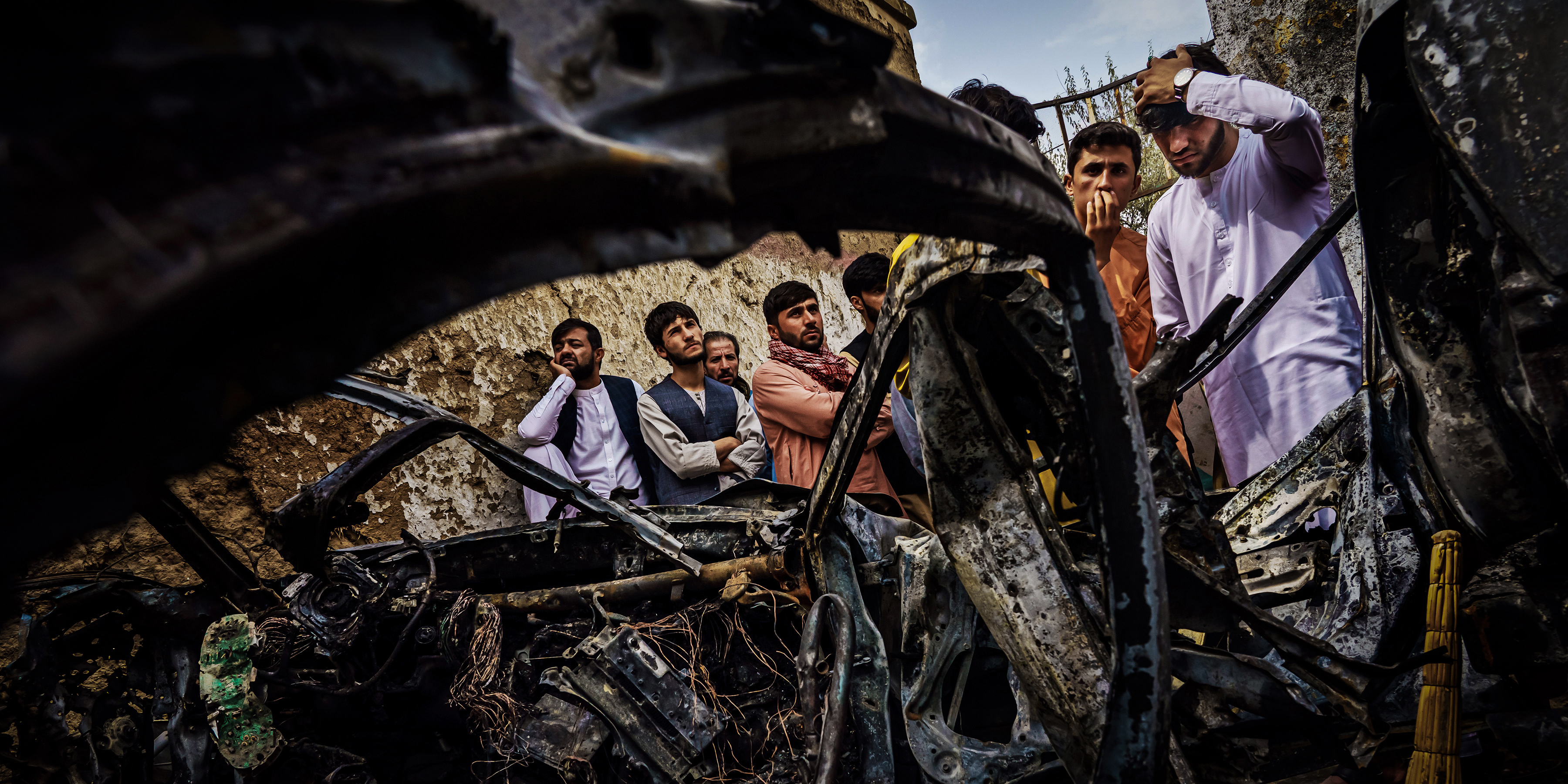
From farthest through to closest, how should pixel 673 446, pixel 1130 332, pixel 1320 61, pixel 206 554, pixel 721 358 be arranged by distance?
pixel 721 358 → pixel 673 446 → pixel 1320 61 → pixel 1130 332 → pixel 206 554

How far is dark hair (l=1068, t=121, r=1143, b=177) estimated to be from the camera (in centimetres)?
372

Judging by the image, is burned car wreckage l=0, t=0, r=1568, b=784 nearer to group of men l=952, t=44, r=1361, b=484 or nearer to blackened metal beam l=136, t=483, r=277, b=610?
blackened metal beam l=136, t=483, r=277, b=610

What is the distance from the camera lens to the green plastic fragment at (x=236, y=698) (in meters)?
2.86

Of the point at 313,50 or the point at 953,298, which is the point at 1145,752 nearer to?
the point at 953,298

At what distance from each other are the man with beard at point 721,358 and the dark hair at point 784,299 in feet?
2.36

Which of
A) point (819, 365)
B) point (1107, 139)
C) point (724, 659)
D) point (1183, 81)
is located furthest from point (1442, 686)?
point (819, 365)

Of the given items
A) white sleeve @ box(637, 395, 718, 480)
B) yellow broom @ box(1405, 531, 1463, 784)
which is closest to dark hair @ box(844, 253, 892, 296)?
white sleeve @ box(637, 395, 718, 480)

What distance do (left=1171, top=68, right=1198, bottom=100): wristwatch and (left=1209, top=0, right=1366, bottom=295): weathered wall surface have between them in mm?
1277

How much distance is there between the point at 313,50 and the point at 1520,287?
7.05ft

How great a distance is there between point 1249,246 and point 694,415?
2.88 meters

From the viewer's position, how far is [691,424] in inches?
179

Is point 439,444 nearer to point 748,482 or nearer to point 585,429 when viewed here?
point 585,429

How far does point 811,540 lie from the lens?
A: 8.48 ft

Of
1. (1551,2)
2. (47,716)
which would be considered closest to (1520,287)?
(1551,2)
